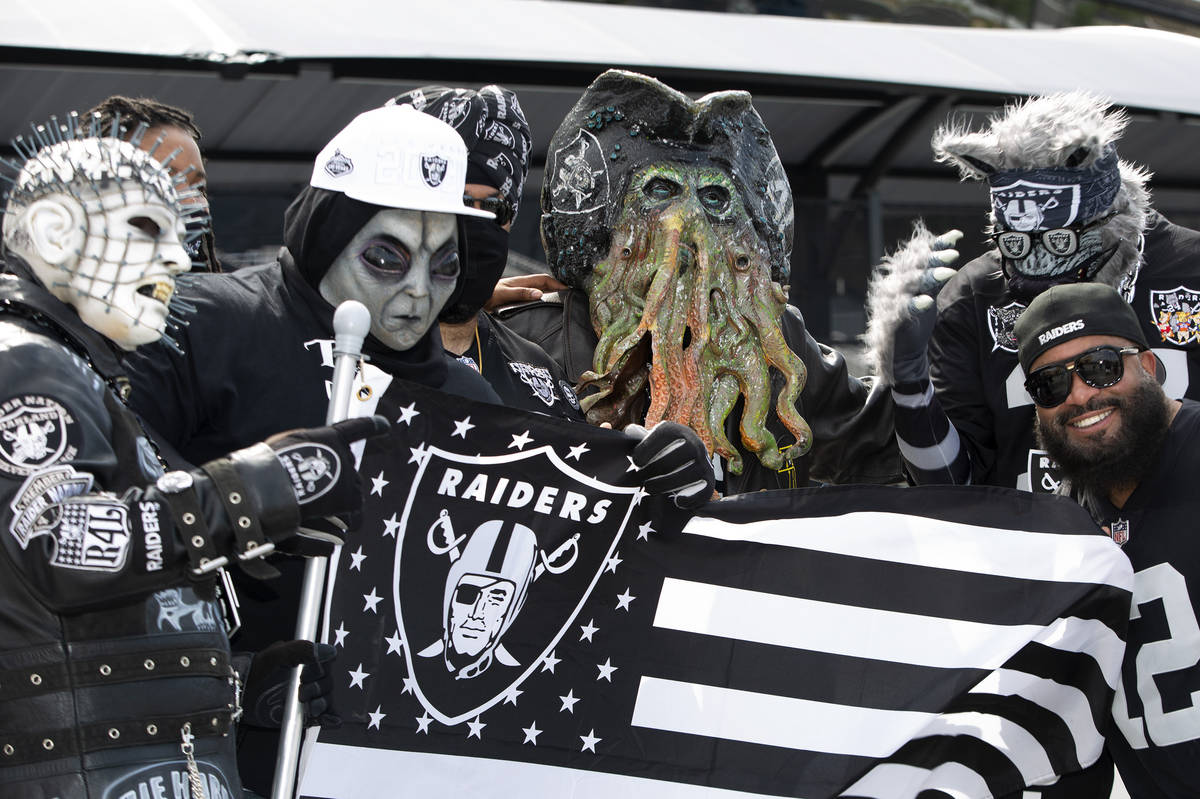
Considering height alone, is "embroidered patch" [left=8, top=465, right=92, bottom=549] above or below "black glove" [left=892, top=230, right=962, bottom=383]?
below

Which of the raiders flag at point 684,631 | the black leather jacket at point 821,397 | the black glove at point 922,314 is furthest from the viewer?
the black leather jacket at point 821,397

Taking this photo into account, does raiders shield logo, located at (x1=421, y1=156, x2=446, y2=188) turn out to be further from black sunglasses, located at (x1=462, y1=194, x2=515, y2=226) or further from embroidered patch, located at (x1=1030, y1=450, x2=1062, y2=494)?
embroidered patch, located at (x1=1030, y1=450, x2=1062, y2=494)

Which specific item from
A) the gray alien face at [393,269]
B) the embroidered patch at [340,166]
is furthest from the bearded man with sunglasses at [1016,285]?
the embroidered patch at [340,166]

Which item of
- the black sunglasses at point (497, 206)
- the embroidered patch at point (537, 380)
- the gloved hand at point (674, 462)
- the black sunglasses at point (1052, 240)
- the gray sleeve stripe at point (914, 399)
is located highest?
the black sunglasses at point (497, 206)

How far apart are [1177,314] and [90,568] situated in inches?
125

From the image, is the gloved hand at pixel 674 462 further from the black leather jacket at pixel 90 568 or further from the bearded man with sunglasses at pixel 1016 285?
the black leather jacket at pixel 90 568

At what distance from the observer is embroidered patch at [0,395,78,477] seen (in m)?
2.26

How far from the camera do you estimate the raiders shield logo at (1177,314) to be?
14.0ft

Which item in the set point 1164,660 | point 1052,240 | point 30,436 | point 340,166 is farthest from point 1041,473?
point 30,436

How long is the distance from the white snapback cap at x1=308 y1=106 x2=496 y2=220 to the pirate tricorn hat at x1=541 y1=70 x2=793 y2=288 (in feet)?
3.70

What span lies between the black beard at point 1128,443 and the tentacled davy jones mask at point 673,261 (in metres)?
0.80

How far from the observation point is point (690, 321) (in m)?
4.25

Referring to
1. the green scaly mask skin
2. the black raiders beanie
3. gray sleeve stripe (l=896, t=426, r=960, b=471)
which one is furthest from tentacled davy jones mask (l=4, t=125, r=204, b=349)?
gray sleeve stripe (l=896, t=426, r=960, b=471)

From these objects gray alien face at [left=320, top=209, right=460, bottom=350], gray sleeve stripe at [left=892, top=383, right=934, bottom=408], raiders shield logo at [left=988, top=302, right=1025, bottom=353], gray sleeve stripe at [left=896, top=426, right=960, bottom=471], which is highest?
gray alien face at [left=320, top=209, right=460, bottom=350]
